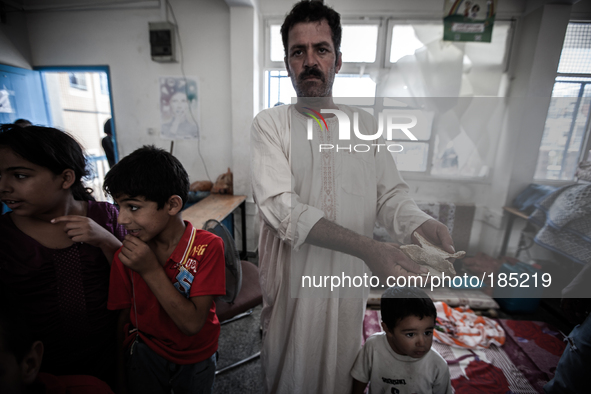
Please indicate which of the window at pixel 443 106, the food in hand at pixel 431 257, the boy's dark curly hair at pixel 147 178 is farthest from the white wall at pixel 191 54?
the food in hand at pixel 431 257

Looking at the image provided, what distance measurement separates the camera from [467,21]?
0.91 metres

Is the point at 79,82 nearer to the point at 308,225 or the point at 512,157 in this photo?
the point at 308,225

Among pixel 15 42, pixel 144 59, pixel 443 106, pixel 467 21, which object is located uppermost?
pixel 15 42

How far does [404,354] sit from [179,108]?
312 cm

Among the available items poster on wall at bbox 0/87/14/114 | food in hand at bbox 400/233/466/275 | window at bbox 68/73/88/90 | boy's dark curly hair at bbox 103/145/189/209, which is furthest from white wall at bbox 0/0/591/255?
window at bbox 68/73/88/90

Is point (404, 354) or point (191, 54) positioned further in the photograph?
point (191, 54)

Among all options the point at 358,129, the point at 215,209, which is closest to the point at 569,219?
the point at 358,129

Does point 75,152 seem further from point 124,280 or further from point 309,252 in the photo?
point 309,252

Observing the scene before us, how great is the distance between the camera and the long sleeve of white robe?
63 centimetres

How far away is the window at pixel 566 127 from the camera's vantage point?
0.58 m

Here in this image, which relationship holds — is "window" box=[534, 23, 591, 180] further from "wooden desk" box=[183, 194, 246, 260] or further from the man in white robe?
"wooden desk" box=[183, 194, 246, 260]

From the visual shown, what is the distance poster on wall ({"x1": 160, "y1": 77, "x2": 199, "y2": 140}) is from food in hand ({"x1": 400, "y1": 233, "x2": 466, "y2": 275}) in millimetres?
2892

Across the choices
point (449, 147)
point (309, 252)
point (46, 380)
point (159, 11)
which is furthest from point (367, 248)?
point (159, 11)

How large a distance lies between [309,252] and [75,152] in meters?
0.82
